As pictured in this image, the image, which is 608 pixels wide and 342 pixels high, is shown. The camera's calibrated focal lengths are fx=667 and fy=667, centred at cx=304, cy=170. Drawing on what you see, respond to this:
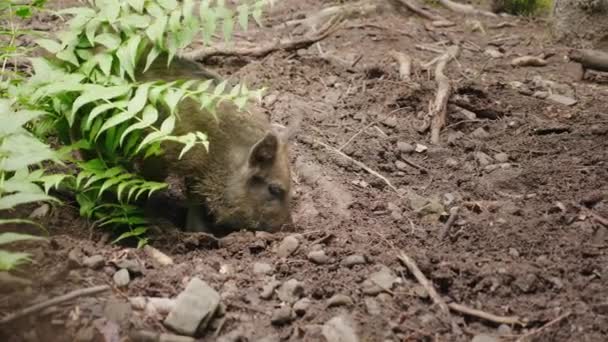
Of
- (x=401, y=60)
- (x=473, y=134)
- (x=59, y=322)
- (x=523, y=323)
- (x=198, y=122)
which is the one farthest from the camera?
(x=401, y=60)

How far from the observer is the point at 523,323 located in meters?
3.64

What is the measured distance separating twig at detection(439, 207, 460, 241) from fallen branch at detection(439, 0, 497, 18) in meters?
5.76

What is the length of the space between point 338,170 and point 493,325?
243 cm

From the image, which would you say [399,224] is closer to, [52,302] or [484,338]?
[484,338]

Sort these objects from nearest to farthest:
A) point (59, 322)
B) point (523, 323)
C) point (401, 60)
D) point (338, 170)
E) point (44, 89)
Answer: point (59, 322) → point (523, 323) → point (44, 89) → point (338, 170) → point (401, 60)

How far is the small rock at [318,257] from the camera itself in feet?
14.2

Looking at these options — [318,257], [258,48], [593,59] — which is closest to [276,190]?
[318,257]

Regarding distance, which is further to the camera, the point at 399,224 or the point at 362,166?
the point at 362,166

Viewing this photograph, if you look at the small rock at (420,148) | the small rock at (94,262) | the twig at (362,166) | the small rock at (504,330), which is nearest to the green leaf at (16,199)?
the small rock at (94,262)

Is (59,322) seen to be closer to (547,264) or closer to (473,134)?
(547,264)

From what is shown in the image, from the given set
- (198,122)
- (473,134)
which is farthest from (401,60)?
(198,122)

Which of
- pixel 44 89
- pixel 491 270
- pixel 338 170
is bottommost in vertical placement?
pixel 338 170

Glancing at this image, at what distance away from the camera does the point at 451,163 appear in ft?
19.8

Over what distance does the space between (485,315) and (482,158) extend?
250 cm
